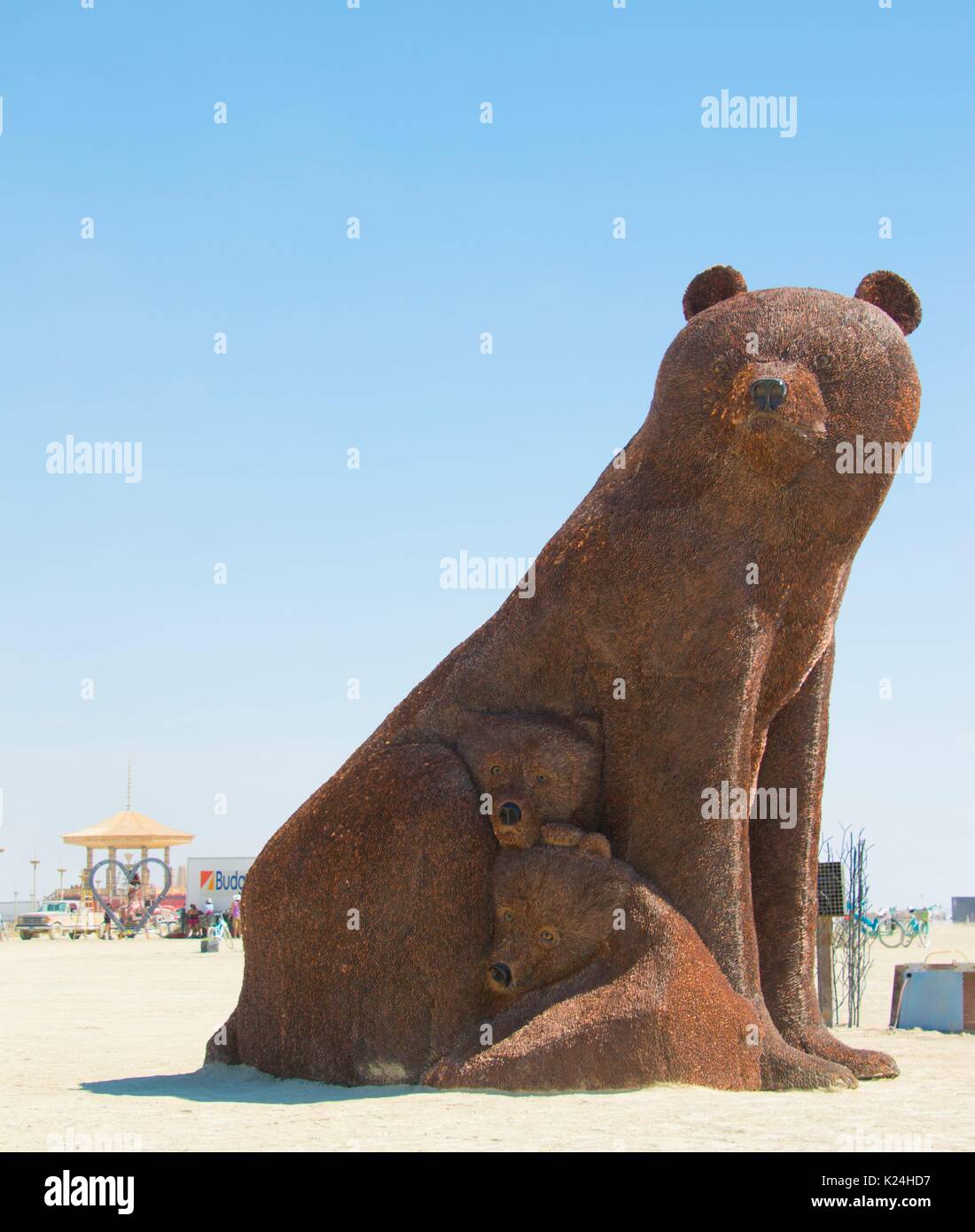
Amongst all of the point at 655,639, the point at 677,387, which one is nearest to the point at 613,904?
the point at 655,639

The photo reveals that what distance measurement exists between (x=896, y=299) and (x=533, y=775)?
3.82m

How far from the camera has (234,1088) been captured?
897 cm

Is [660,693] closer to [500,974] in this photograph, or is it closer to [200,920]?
[500,974]

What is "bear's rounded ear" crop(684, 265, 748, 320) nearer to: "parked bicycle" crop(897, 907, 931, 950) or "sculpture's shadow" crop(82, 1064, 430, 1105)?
"sculpture's shadow" crop(82, 1064, 430, 1105)

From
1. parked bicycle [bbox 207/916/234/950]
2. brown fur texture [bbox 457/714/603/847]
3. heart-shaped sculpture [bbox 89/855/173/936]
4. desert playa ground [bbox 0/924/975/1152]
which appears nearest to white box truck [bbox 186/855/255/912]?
heart-shaped sculpture [bbox 89/855/173/936]

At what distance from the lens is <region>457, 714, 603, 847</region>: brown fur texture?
8867 mm

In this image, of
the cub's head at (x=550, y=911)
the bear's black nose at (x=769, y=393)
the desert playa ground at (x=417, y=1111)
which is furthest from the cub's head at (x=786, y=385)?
the desert playa ground at (x=417, y=1111)

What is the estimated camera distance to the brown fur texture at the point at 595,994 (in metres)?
8.04

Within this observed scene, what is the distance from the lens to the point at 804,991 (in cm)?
954

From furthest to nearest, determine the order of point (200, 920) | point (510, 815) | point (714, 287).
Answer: point (200, 920) → point (714, 287) → point (510, 815)

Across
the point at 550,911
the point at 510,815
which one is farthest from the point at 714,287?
the point at 550,911

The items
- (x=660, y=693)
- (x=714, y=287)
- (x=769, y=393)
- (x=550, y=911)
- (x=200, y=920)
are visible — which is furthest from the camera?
(x=200, y=920)

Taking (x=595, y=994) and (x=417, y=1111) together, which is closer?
(x=417, y=1111)
